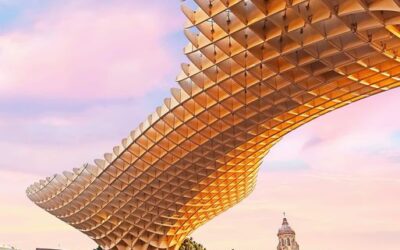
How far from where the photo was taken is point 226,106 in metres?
39.8

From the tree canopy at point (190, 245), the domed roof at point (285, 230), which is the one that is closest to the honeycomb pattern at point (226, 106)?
the tree canopy at point (190, 245)

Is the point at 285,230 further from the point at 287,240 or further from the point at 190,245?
the point at 190,245

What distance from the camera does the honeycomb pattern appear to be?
27812 mm

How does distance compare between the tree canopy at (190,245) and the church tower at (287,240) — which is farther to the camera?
the church tower at (287,240)

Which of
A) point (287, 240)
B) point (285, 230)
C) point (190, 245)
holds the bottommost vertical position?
point (190, 245)

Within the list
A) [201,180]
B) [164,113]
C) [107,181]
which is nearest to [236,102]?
[164,113]

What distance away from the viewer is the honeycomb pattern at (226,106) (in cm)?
2781

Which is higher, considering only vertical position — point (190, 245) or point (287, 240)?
point (287, 240)

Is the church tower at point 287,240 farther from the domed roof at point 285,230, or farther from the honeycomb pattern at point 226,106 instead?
the honeycomb pattern at point 226,106

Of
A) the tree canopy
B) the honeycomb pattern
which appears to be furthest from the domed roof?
the honeycomb pattern

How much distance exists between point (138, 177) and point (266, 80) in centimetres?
2535

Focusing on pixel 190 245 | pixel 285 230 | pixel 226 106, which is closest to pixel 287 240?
pixel 285 230

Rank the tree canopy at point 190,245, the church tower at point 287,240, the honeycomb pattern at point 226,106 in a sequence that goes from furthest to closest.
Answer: the church tower at point 287,240, the tree canopy at point 190,245, the honeycomb pattern at point 226,106

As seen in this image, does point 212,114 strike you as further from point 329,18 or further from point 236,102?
point 329,18
